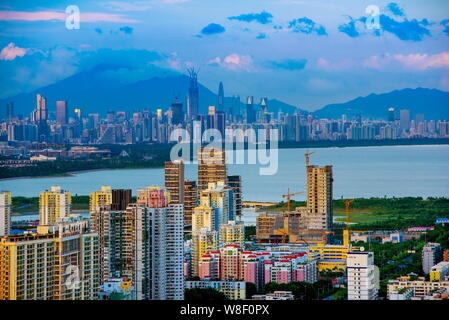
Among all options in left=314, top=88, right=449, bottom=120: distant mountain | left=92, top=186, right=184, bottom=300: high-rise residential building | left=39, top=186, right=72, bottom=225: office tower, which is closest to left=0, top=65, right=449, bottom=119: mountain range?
left=314, top=88, right=449, bottom=120: distant mountain

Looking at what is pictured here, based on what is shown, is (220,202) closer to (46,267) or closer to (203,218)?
(203,218)

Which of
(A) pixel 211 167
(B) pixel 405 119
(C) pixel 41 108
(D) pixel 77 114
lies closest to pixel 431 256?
(B) pixel 405 119

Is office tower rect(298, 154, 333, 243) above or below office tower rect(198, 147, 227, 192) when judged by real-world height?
below

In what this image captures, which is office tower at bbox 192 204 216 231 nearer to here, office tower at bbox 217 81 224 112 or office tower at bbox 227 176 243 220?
office tower at bbox 227 176 243 220

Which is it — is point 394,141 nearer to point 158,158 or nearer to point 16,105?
point 158,158

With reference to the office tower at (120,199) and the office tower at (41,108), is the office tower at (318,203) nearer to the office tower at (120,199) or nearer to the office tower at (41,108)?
the office tower at (120,199)

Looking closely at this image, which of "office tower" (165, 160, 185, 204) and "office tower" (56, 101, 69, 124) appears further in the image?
"office tower" (56, 101, 69, 124)
